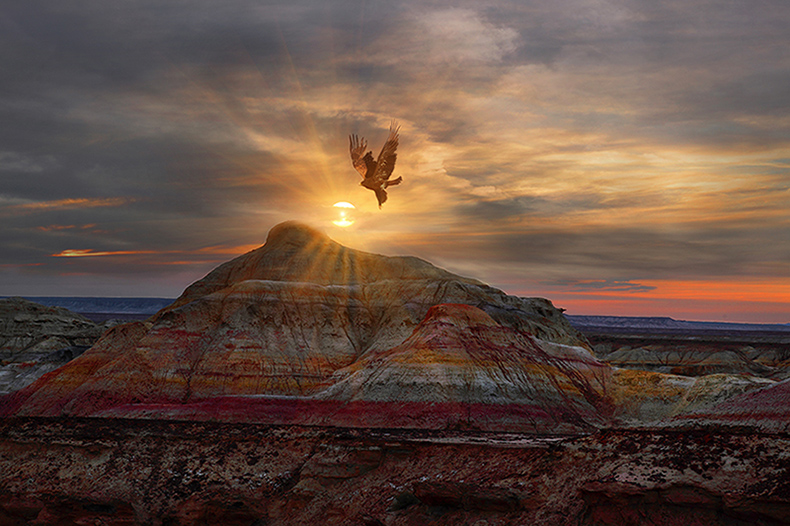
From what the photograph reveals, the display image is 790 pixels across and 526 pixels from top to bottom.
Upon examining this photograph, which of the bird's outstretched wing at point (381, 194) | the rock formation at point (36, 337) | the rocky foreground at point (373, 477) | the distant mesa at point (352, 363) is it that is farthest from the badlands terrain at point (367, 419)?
the bird's outstretched wing at point (381, 194)

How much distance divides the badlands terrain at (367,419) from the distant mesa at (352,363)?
240mm

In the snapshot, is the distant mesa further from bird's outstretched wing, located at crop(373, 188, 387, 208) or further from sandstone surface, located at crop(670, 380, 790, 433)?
bird's outstretched wing, located at crop(373, 188, 387, 208)

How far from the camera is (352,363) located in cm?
8112

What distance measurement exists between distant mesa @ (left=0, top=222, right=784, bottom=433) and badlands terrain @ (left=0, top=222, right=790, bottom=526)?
0.24m

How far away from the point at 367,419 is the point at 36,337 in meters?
Result: 96.0

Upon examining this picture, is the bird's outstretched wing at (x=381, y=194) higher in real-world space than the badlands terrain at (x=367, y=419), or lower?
higher

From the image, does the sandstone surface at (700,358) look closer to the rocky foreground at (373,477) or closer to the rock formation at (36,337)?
the rocky foreground at (373,477)

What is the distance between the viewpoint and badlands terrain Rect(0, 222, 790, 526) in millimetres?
32781

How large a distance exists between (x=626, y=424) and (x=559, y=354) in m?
12.7

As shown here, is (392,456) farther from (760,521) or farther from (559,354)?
(559,354)

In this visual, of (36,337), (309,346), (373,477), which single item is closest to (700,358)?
(309,346)

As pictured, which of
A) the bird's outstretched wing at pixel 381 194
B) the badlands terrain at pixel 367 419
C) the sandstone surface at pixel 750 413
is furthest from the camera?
the bird's outstretched wing at pixel 381 194

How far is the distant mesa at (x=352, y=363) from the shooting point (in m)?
63.6

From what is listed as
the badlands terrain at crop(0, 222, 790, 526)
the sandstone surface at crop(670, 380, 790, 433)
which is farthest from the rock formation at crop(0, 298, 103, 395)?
the sandstone surface at crop(670, 380, 790, 433)
